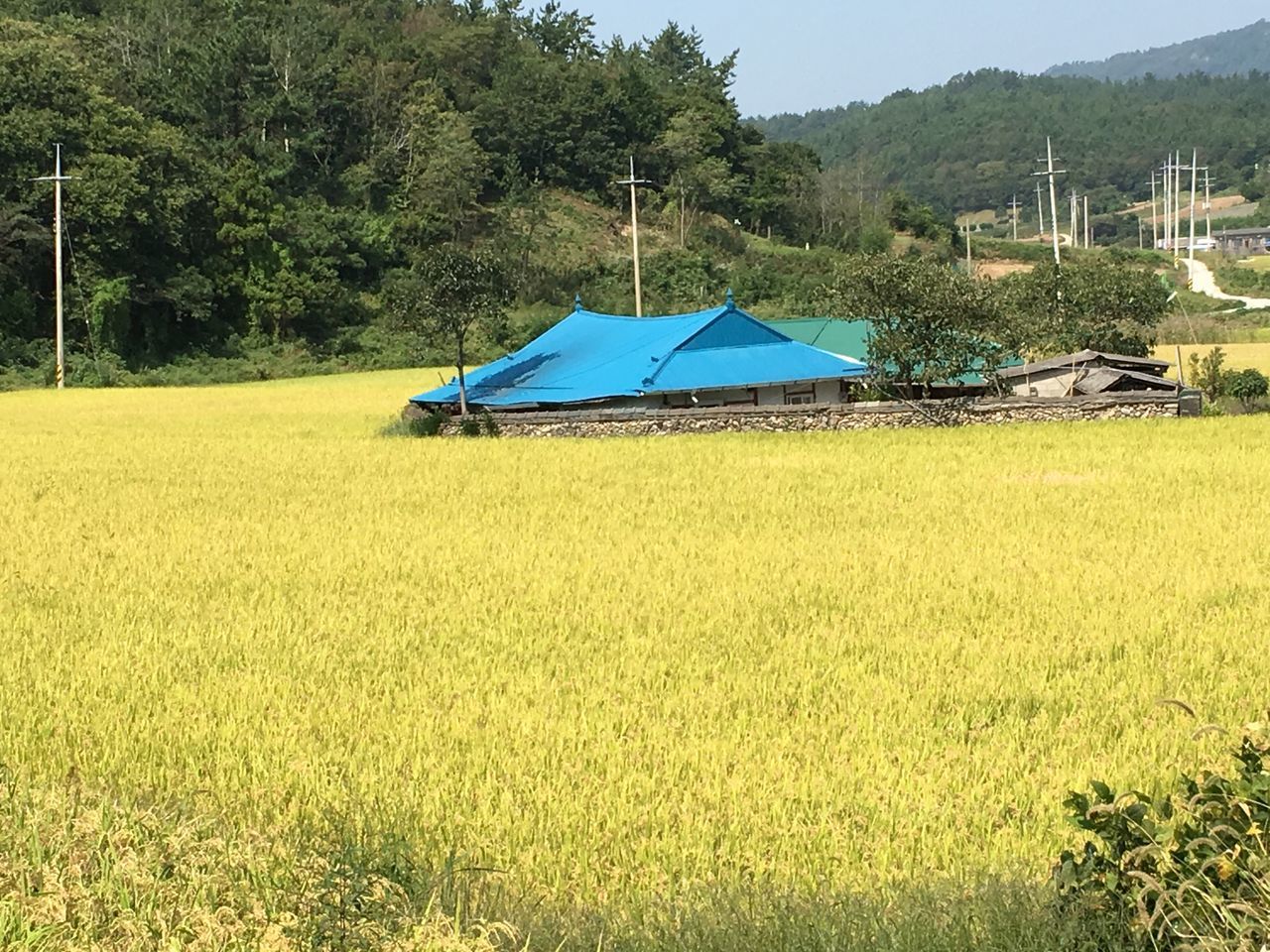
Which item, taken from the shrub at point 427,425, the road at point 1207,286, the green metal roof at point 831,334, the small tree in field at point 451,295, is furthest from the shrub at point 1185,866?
the road at point 1207,286

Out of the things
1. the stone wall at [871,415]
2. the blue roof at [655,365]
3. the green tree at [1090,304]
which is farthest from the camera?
the green tree at [1090,304]

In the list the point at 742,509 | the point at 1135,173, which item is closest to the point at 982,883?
the point at 742,509

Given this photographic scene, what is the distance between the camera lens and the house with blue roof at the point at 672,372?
2720cm

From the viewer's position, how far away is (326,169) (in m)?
68.8

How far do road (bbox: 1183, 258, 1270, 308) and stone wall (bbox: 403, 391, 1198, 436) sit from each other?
175ft

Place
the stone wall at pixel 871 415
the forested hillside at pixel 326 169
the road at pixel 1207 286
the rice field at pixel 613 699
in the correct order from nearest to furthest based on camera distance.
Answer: the rice field at pixel 613 699 → the stone wall at pixel 871 415 → the forested hillside at pixel 326 169 → the road at pixel 1207 286

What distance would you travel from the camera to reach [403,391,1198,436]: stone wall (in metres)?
24.0

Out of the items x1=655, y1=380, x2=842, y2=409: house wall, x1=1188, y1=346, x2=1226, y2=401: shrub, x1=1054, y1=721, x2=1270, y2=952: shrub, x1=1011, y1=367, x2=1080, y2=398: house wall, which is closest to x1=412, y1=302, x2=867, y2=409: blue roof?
x1=655, y1=380, x2=842, y2=409: house wall

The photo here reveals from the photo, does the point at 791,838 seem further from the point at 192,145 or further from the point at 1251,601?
the point at 192,145

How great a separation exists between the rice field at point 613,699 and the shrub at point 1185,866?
328 millimetres

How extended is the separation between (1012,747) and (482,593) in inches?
199

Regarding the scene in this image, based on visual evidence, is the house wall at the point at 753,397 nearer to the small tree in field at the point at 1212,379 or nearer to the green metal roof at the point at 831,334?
the green metal roof at the point at 831,334

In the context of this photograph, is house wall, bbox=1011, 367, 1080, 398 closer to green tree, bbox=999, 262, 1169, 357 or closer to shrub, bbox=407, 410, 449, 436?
green tree, bbox=999, 262, 1169, 357

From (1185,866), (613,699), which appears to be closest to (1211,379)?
(613,699)
